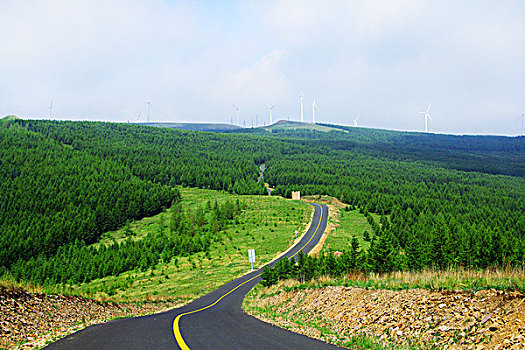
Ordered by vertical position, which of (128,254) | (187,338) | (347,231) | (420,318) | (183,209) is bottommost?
(128,254)

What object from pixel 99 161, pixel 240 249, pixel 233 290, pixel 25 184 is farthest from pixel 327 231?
pixel 99 161

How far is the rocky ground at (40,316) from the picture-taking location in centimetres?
1035

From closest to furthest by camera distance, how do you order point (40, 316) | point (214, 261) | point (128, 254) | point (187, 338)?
point (187, 338) < point (40, 316) < point (214, 261) < point (128, 254)

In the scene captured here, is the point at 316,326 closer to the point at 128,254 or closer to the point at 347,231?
the point at 128,254

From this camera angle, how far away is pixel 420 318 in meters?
10.2

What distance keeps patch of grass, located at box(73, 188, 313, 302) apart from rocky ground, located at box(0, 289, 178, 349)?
5996 mm

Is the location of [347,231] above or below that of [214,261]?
above

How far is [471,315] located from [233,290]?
28.8 m

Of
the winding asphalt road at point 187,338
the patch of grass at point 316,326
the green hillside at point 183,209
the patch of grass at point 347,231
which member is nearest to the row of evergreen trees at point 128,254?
the green hillside at point 183,209

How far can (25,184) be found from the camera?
408ft

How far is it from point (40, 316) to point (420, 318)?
13.2 meters

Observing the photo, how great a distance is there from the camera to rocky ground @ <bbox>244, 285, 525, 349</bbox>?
27.0ft

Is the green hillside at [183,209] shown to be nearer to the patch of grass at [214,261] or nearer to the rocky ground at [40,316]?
the patch of grass at [214,261]

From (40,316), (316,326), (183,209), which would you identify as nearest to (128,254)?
(183,209)
